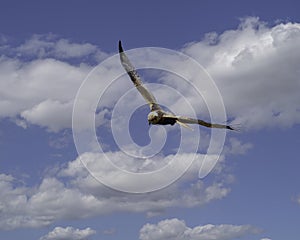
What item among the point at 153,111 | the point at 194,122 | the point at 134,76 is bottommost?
the point at 194,122

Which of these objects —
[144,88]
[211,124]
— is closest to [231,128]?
[211,124]

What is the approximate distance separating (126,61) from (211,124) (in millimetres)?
25141

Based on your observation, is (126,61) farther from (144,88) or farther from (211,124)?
(211,124)

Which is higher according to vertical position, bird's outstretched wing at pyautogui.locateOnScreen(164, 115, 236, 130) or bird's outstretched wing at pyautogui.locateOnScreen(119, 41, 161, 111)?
bird's outstretched wing at pyautogui.locateOnScreen(119, 41, 161, 111)

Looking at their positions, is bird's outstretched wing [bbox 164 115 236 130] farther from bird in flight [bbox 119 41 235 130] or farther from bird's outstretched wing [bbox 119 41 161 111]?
bird's outstretched wing [bbox 119 41 161 111]

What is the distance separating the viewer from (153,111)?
8688cm

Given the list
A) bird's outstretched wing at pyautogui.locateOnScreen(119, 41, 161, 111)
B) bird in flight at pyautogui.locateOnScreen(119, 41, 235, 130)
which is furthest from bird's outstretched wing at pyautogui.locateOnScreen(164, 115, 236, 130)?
bird's outstretched wing at pyautogui.locateOnScreen(119, 41, 161, 111)

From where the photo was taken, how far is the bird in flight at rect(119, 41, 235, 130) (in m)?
82.5

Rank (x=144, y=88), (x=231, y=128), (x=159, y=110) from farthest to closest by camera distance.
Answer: (x=144, y=88), (x=159, y=110), (x=231, y=128)

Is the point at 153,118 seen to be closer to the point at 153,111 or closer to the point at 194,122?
the point at 153,111

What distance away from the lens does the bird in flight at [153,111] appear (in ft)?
271

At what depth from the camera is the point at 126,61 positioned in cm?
9906

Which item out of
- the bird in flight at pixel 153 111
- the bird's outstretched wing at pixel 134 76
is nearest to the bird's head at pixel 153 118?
the bird in flight at pixel 153 111

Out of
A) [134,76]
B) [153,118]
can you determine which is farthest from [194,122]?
[134,76]
